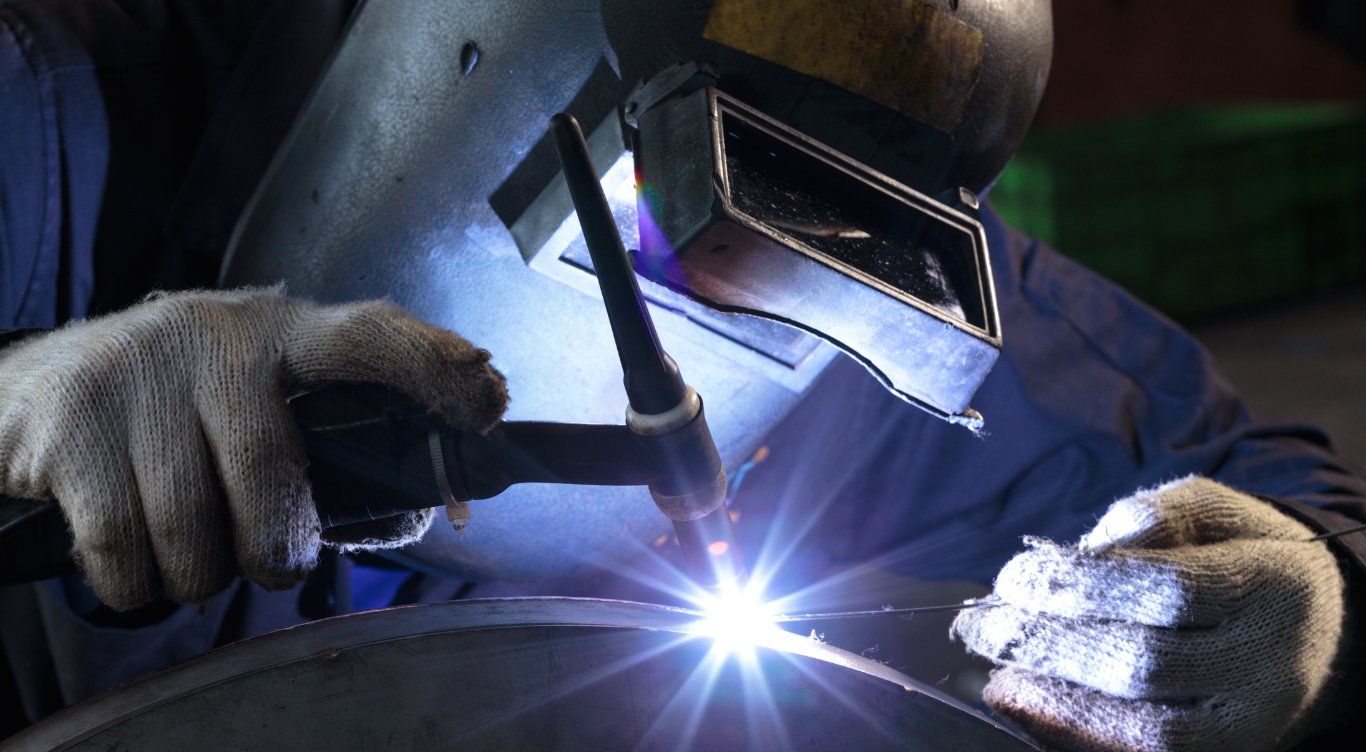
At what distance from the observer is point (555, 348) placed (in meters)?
0.67

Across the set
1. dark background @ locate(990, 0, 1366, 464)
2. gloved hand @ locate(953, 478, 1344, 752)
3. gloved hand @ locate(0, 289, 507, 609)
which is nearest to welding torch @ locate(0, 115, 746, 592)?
gloved hand @ locate(0, 289, 507, 609)

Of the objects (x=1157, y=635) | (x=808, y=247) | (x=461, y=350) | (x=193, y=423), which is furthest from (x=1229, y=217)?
(x=193, y=423)

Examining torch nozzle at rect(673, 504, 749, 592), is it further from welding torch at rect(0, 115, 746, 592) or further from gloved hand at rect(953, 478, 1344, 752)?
gloved hand at rect(953, 478, 1344, 752)

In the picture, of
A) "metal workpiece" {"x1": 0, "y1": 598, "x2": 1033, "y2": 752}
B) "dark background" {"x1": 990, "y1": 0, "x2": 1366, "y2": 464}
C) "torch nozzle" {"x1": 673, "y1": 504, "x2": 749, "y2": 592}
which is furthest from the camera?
"dark background" {"x1": 990, "y1": 0, "x2": 1366, "y2": 464}

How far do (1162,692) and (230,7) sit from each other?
1162 mm

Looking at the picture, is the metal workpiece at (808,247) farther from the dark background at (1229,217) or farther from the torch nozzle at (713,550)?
the dark background at (1229,217)

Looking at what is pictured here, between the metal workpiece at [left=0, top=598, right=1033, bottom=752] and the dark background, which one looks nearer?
the metal workpiece at [left=0, top=598, right=1033, bottom=752]

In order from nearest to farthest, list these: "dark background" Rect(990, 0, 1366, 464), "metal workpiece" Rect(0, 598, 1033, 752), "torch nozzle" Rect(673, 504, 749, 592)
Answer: "metal workpiece" Rect(0, 598, 1033, 752), "torch nozzle" Rect(673, 504, 749, 592), "dark background" Rect(990, 0, 1366, 464)

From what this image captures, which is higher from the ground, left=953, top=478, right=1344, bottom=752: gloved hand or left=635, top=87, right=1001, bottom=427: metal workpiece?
left=635, top=87, right=1001, bottom=427: metal workpiece

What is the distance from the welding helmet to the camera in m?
0.52

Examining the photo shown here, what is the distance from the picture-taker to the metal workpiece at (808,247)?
49cm

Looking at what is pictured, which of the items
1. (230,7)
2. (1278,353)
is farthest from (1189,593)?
(1278,353)

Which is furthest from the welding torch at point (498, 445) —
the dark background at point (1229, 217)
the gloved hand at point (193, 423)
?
the dark background at point (1229, 217)

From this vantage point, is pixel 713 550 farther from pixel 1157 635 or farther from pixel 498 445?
pixel 1157 635
